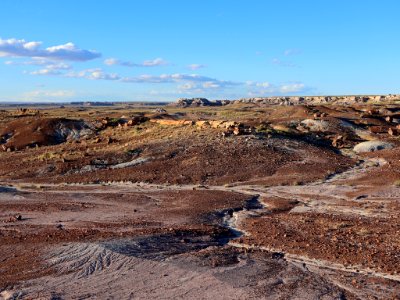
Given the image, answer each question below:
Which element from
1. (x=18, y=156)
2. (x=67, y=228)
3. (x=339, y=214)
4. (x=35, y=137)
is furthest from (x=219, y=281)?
(x=35, y=137)

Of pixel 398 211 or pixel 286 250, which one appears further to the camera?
pixel 398 211

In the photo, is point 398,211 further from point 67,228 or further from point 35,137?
point 35,137

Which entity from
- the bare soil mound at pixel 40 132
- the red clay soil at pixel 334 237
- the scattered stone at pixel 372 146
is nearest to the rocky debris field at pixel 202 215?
the red clay soil at pixel 334 237

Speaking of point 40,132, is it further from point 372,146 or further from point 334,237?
point 334,237

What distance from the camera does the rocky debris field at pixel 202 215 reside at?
13.7m

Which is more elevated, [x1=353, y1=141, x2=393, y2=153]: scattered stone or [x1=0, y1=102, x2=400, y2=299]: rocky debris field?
[x1=353, y1=141, x2=393, y2=153]: scattered stone

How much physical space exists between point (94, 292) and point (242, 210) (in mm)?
12438

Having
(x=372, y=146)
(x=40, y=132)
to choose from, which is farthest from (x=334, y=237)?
(x=40, y=132)

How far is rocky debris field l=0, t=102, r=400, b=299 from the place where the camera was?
1374cm

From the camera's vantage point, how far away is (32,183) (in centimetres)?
3553

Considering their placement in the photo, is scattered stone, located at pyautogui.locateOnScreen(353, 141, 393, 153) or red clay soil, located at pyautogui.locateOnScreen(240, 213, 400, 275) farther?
scattered stone, located at pyautogui.locateOnScreen(353, 141, 393, 153)

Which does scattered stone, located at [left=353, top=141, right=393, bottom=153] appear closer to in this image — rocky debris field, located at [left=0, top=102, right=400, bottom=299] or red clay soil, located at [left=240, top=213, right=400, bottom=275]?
rocky debris field, located at [left=0, top=102, right=400, bottom=299]

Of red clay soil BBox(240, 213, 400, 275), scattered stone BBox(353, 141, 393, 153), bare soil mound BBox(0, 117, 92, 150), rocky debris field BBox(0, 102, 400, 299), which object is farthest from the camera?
bare soil mound BBox(0, 117, 92, 150)

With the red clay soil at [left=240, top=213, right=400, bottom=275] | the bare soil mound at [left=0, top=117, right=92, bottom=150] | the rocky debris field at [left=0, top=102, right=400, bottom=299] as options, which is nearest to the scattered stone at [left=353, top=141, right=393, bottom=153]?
the rocky debris field at [left=0, top=102, right=400, bottom=299]
